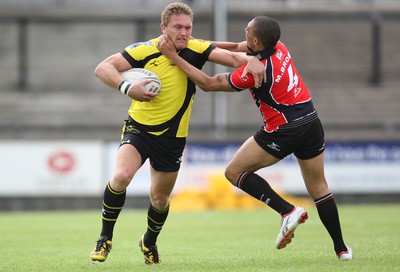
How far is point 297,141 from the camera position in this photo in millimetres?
7941

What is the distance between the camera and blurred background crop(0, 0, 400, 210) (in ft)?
63.5

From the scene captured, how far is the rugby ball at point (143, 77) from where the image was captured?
25.8 feet

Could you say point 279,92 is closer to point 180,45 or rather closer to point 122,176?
point 180,45

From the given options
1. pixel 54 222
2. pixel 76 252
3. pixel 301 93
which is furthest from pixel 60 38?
pixel 301 93

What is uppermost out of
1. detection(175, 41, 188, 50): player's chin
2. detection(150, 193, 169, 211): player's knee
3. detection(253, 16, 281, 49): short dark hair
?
detection(253, 16, 281, 49): short dark hair

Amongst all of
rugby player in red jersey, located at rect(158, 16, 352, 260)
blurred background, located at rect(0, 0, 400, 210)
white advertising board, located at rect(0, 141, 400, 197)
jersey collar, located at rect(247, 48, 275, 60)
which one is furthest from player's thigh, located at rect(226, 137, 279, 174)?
white advertising board, located at rect(0, 141, 400, 197)

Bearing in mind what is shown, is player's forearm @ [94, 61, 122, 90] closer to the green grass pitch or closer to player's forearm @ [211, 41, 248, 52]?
player's forearm @ [211, 41, 248, 52]

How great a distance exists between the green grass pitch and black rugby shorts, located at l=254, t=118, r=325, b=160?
1002mm

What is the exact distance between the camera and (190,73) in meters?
7.95

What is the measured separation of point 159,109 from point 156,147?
35 cm

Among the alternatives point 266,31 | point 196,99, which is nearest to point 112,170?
point 196,99

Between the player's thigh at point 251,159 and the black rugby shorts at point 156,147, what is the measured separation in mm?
545

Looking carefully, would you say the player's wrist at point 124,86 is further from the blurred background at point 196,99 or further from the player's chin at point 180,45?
the blurred background at point 196,99

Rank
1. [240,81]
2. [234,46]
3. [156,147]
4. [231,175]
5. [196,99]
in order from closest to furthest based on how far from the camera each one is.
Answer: [240,81]
[156,147]
[231,175]
[234,46]
[196,99]
